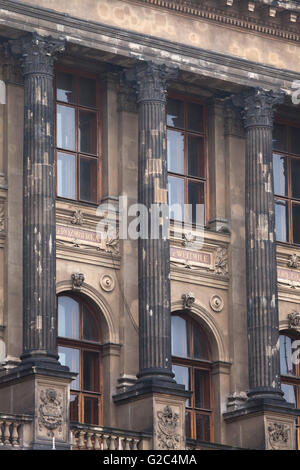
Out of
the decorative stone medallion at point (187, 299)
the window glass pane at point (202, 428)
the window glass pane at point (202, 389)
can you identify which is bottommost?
the window glass pane at point (202, 428)

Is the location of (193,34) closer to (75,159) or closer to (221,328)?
(75,159)

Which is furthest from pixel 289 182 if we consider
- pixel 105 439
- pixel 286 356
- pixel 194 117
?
pixel 105 439

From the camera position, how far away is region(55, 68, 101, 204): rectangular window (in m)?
48.4

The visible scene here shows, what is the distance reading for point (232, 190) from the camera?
50906mm

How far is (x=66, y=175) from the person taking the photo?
159 ft

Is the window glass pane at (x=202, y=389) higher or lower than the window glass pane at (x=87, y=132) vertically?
lower

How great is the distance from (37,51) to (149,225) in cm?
517

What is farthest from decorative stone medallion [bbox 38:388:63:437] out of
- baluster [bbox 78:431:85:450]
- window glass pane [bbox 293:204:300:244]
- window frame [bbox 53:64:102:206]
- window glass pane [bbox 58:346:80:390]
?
window glass pane [bbox 293:204:300:244]

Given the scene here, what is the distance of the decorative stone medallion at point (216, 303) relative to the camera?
49.9 metres

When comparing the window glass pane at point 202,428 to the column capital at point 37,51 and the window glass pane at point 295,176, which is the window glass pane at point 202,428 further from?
the column capital at point 37,51

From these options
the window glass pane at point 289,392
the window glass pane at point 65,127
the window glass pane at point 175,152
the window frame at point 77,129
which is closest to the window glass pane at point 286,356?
the window glass pane at point 289,392

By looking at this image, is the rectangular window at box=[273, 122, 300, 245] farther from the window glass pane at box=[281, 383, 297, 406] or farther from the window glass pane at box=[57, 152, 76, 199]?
the window glass pane at box=[57, 152, 76, 199]

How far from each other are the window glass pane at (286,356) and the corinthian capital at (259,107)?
19.4 ft

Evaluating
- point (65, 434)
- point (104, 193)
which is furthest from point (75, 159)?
point (65, 434)
